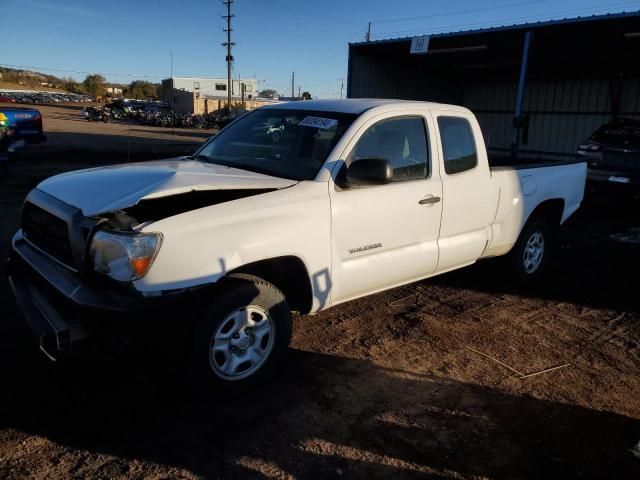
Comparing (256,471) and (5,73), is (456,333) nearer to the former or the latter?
(256,471)

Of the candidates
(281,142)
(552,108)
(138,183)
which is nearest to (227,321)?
(138,183)

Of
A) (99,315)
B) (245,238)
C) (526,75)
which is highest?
(526,75)

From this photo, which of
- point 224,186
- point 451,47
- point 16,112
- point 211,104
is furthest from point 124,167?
point 211,104

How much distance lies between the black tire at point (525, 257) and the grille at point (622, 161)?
4.56m

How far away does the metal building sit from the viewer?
41.6ft

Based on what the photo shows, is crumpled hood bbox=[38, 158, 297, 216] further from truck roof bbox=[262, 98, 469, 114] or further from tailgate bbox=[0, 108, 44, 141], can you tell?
tailgate bbox=[0, 108, 44, 141]

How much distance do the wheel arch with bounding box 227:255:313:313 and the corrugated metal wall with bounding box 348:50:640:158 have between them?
1293 centimetres

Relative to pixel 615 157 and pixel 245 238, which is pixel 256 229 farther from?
pixel 615 157

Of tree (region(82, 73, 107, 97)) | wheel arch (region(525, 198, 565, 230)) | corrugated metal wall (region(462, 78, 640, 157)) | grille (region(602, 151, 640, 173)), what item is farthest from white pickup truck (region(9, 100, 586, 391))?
tree (region(82, 73, 107, 97))

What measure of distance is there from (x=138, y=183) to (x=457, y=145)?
2690 mm

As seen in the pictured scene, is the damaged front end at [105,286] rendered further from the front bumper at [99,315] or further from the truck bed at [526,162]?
the truck bed at [526,162]

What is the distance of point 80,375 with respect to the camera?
339 cm

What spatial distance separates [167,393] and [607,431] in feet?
8.68

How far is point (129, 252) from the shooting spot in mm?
2680
